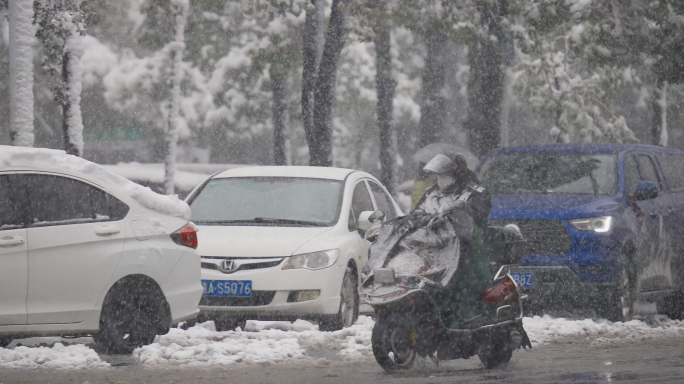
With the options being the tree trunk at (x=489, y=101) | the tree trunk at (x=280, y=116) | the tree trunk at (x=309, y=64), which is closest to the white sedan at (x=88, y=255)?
the tree trunk at (x=309, y=64)

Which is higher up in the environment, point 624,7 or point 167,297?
point 624,7

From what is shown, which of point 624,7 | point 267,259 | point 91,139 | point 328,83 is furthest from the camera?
point 91,139

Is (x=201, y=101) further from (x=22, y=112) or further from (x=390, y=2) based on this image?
(x=22, y=112)

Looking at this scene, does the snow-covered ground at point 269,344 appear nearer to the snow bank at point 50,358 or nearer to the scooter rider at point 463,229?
the snow bank at point 50,358

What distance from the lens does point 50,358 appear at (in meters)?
9.29

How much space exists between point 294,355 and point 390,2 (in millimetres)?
14278

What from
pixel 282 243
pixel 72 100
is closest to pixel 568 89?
pixel 72 100

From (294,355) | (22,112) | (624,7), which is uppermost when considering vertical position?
(624,7)

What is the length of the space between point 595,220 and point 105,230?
16.8 feet

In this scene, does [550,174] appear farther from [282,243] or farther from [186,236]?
[186,236]

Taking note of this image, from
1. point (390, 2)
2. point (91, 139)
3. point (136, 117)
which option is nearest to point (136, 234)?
point (390, 2)

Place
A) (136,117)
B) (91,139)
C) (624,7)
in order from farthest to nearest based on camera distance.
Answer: (91,139) < (136,117) < (624,7)

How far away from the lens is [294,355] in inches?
391

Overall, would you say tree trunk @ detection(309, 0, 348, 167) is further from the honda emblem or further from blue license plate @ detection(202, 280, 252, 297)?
blue license plate @ detection(202, 280, 252, 297)
